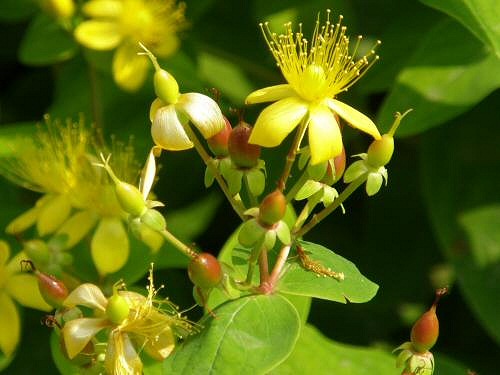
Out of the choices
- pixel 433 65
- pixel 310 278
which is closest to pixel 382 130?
pixel 433 65

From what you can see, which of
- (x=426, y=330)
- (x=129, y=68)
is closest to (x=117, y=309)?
(x=426, y=330)

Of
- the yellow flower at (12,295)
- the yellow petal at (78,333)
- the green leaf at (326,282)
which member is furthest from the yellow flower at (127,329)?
the yellow flower at (12,295)

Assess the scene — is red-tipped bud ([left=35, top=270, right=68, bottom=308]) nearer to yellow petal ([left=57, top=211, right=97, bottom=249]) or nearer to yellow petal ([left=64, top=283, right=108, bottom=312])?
yellow petal ([left=64, top=283, right=108, bottom=312])

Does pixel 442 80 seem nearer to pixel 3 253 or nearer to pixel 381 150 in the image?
pixel 381 150

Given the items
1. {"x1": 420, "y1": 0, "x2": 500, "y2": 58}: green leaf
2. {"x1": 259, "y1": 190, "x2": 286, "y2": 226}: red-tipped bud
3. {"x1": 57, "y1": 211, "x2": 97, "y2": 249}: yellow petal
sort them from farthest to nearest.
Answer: {"x1": 57, "y1": 211, "x2": 97, "y2": 249}: yellow petal → {"x1": 420, "y1": 0, "x2": 500, "y2": 58}: green leaf → {"x1": 259, "y1": 190, "x2": 286, "y2": 226}: red-tipped bud

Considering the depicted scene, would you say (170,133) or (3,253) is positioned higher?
(170,133)

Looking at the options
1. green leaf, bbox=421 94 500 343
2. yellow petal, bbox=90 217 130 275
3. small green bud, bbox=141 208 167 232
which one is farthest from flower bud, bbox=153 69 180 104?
green leaf, bbox=421 94 500 343
